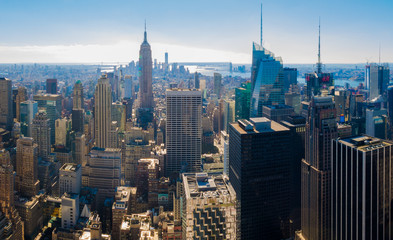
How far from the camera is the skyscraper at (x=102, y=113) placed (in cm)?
2969

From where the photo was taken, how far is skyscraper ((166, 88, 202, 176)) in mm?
24297

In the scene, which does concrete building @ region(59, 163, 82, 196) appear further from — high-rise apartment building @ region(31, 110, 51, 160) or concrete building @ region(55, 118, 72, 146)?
concrete building @ region(55, 118, 72, 146)

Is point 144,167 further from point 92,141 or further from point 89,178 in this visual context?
point 92,141

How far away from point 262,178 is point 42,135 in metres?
17.1

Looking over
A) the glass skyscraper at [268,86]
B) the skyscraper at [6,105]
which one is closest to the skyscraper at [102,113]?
the skyscraper at [6,105]

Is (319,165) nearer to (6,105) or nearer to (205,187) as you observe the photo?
(205,187)

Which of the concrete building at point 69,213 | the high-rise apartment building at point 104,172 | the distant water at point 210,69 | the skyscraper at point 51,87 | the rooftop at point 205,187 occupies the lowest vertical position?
the concrete building at point 69,213

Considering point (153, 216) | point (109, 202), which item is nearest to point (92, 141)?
point (109, 202)

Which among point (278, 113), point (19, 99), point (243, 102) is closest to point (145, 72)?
point (19, 99)

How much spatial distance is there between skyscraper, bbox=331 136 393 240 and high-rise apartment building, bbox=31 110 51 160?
19.4 meters

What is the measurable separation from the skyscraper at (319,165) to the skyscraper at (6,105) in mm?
24085

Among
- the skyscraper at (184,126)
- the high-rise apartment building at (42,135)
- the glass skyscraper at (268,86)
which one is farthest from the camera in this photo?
the high-rise apartment building at (42,135)

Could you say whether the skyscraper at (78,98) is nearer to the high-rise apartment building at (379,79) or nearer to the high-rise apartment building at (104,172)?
the high-rise apartment building at (104,172)

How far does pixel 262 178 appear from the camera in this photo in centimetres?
1451
